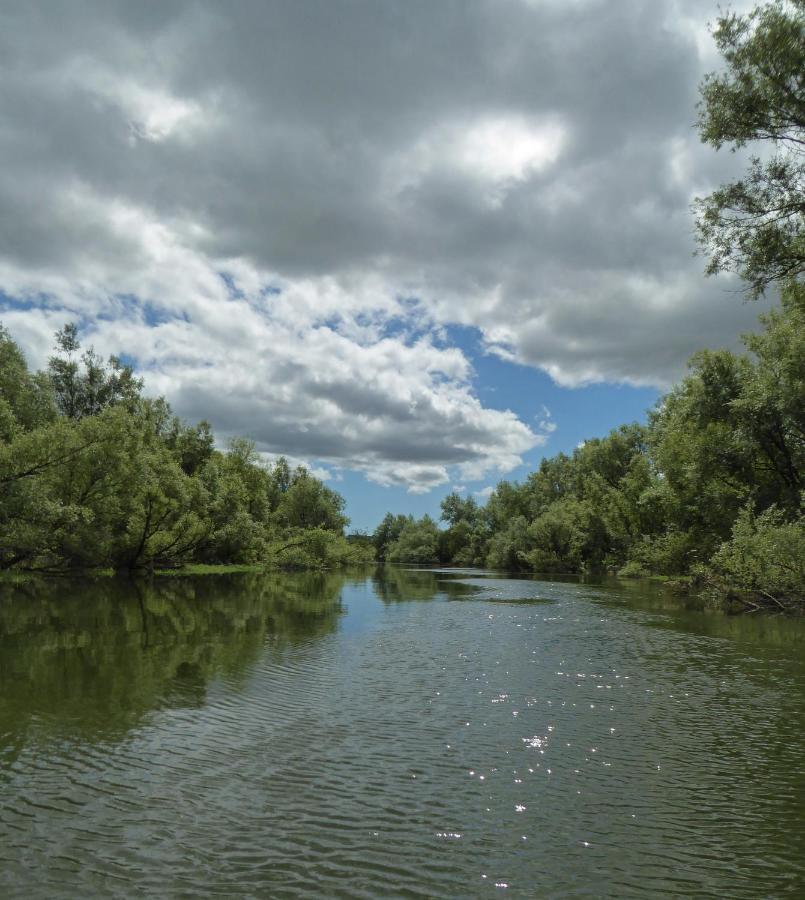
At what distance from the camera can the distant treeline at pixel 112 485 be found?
35156 mm

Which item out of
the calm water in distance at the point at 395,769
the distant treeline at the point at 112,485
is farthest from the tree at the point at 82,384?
the calm water in distance at the point at 395,769

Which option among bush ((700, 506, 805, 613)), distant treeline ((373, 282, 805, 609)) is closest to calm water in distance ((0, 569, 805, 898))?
bush ((700, 506, 805, 613))

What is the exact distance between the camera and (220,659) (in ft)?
55.6

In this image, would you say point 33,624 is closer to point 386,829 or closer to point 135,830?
point 135,830

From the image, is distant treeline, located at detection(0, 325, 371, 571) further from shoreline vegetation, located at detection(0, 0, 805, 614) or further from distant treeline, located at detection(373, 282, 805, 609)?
distant treeline, located at detection(373, 282, 805, 609)

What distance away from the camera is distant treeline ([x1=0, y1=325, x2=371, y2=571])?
1384 inches

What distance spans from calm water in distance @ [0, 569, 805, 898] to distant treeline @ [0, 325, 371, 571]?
17.7 m

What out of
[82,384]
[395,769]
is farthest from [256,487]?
[395,769]

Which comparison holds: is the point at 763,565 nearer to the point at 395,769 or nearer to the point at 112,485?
the point at 395,769

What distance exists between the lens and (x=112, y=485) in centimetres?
4175

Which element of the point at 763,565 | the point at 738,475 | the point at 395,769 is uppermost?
the point at 738,475

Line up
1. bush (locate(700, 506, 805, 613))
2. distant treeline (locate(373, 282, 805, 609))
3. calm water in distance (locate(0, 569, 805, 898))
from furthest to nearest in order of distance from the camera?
distant treeline (locate(373, 282, 805, 609)) < bush (locate(700, 506, 805, 613)) < calm water in distance (locate(0, 569, 805, 898))

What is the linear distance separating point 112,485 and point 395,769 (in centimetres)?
3774

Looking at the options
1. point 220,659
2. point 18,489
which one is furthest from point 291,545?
point 220,659
